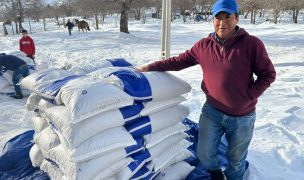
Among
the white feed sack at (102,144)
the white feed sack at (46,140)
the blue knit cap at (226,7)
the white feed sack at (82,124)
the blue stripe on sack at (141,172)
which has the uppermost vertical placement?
the blue knit cap at (226,7)

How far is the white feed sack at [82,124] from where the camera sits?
8.40 feet

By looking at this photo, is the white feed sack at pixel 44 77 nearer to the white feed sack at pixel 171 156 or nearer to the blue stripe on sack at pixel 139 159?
the blue stripe on sack at pixel 139 159

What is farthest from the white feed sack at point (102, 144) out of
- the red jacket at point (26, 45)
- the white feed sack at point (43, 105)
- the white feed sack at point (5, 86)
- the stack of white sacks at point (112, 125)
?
the red jacket at point (26, 45)

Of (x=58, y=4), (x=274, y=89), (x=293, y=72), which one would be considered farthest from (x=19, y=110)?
(x=58, y=4)

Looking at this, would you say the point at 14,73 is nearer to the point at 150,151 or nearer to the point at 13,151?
the point at 13,151

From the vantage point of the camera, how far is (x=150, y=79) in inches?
118

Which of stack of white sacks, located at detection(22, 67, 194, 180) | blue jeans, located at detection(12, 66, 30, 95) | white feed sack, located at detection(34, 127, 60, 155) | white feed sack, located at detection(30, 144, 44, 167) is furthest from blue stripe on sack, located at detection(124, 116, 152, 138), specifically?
blue jeans, located at detection(12, 66, 30, 95)

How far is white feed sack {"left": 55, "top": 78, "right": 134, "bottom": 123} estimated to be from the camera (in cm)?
253

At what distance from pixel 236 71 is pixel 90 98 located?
3.77 ft

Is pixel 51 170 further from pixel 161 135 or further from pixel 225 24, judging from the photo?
pixel 225 24

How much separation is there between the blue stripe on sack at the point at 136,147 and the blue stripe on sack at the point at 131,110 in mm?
245

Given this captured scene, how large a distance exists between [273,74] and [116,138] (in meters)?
1.33

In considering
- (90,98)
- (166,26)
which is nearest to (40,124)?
(90,98)

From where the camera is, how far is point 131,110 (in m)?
2.82
